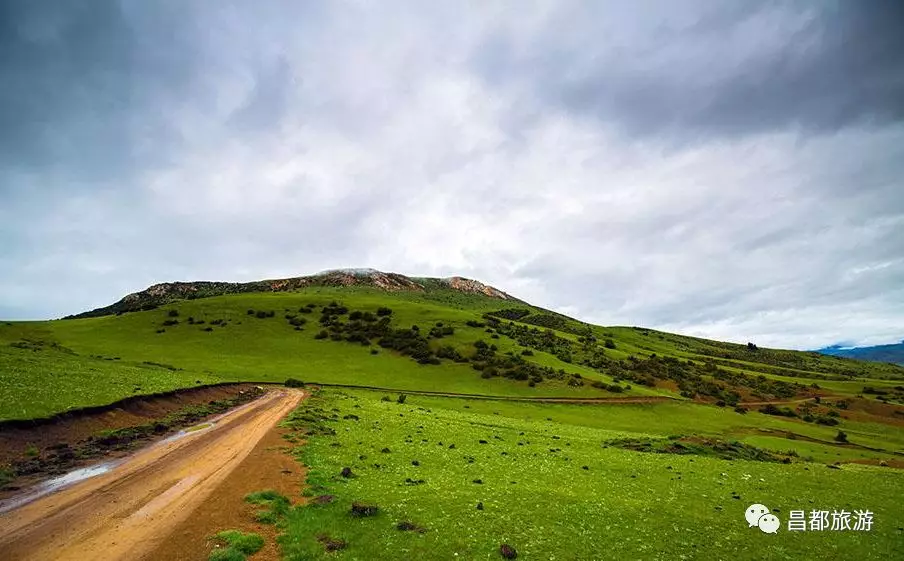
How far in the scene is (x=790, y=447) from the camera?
53219 mm

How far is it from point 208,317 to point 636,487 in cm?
13176

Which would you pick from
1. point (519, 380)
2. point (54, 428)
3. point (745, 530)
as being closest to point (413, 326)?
point (519, 380)

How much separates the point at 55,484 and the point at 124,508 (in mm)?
6009

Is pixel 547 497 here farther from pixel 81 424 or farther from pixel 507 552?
pixel 81 424

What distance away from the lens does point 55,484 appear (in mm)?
22109

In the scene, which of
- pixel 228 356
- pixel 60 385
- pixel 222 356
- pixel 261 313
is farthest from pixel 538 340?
pixel 60 385

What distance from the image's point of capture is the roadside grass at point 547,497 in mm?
17609

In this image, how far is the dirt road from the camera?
15695mm

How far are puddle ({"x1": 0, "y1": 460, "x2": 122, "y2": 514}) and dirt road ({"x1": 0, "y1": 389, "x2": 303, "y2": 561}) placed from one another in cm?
45

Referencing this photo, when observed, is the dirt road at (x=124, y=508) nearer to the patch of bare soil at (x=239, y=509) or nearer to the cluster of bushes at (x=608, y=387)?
the patch of bare soil at (x=239, y=509)

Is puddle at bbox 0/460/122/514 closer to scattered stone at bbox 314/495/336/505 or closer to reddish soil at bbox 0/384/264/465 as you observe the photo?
reddish soil at bbox 0/384/264/465

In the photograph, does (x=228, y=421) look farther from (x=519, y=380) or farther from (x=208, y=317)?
(x=208, y=317)

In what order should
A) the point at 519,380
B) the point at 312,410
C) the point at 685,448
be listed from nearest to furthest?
the point at 685,448
the point at 312,410
the point at 519,380

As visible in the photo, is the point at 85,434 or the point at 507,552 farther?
the point at 85,434
